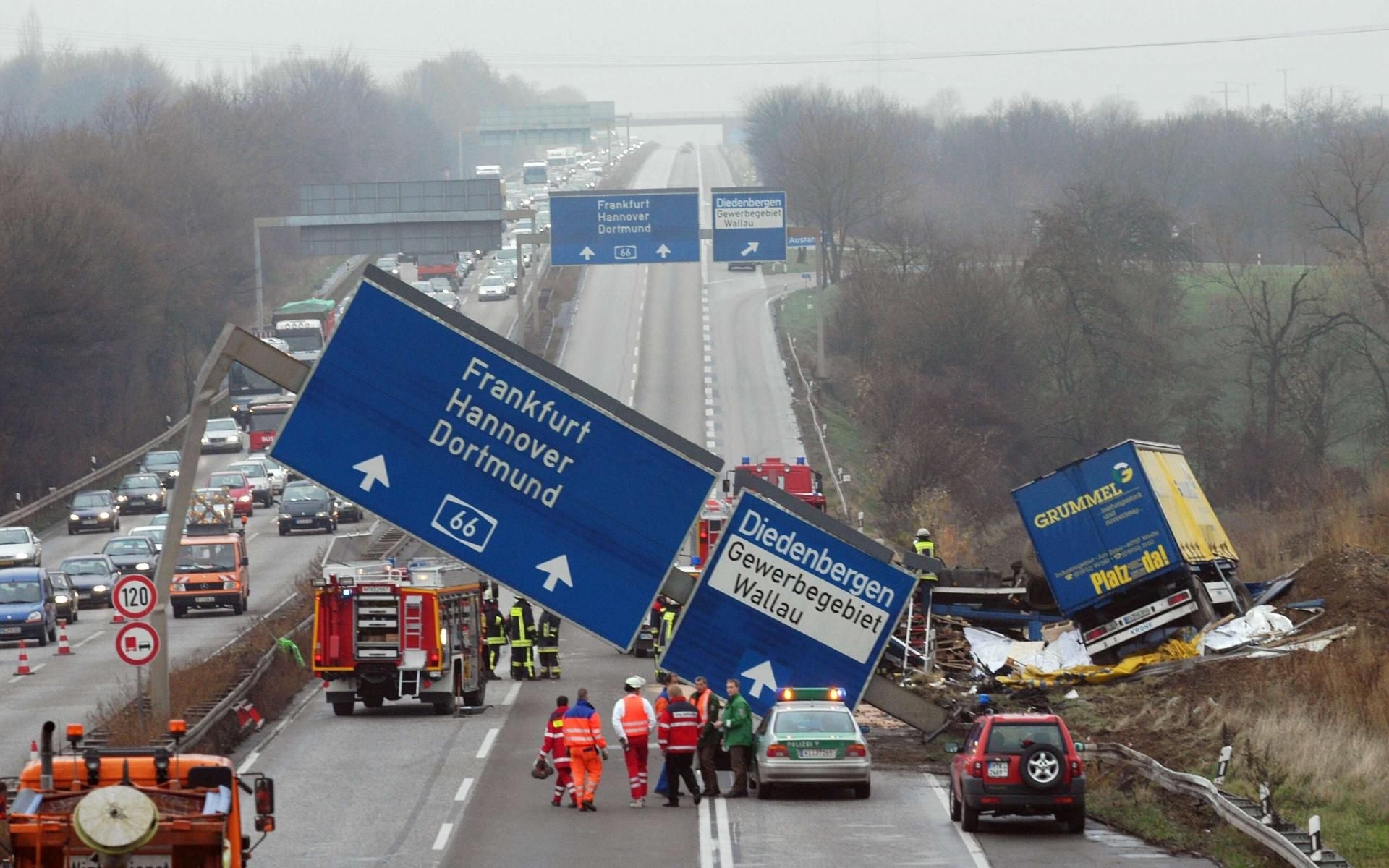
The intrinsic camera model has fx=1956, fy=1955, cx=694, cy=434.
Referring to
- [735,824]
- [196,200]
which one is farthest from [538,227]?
[735,824]

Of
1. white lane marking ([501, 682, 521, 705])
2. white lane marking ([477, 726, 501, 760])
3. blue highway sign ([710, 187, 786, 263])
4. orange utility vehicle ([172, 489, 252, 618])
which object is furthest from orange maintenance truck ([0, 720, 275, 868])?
blue highway sign ([710, 187, 786, 263])

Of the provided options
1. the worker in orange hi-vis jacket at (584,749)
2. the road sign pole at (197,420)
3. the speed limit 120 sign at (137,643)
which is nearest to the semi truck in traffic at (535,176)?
the road sign pole at (197,420)

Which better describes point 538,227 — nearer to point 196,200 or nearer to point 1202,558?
point 196,200

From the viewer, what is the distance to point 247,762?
25031 millimetres

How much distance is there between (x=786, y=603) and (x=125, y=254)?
6205 cm

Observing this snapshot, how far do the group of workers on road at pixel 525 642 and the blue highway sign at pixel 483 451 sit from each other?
35.9 feet

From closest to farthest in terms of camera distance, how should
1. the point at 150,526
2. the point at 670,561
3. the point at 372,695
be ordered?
the point at 670,561, the point at 372,695, the point at 150,526

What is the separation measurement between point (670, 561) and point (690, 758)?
2.32 metres

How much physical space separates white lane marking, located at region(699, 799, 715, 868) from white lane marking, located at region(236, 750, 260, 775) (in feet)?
18.8

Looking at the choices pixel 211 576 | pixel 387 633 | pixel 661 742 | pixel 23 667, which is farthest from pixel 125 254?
pixel 661 742

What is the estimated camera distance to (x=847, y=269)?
101 metres

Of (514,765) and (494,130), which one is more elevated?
(494,130)

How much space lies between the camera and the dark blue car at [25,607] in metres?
39.4

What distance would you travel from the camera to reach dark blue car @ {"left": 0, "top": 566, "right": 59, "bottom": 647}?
129ft
